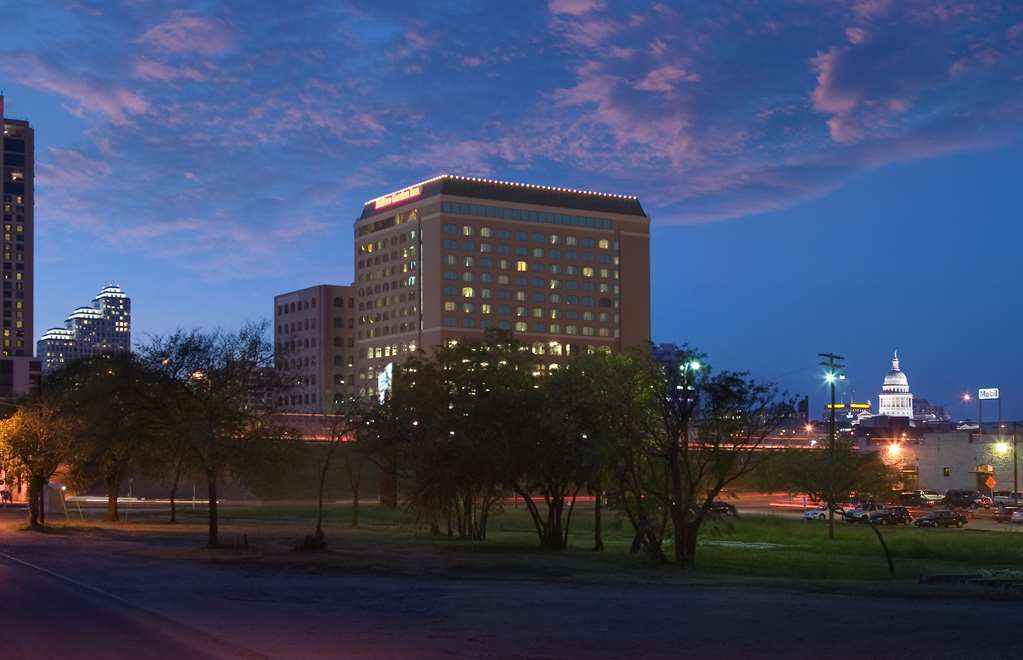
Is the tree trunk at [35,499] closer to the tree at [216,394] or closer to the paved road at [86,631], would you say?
the tree at [216,394]

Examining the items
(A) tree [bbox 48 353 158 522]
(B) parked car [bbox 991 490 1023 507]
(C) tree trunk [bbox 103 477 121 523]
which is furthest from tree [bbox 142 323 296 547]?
(B) parked car [bbox 991 490 1023 507]

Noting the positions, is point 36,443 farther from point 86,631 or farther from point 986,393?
point 986,393

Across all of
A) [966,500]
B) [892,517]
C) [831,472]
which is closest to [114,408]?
[831,472]

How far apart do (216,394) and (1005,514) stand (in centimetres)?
5945

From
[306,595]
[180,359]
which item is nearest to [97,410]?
[180,359]

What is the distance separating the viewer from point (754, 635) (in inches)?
778

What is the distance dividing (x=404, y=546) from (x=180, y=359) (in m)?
12.8

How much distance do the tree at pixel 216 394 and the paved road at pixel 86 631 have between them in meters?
16.7

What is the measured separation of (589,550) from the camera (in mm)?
46656

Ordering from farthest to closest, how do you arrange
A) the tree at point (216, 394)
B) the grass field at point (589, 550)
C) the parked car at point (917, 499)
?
the parked car at point (917, 499) → the tree at point (216, 394) → the grass field at point (589, 550)

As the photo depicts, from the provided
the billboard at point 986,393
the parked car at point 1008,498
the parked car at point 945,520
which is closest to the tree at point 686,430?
the parked car at point 945,520

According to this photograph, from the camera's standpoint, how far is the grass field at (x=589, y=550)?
35.8 meters

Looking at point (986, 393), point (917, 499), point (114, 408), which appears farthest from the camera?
point (986, 393)

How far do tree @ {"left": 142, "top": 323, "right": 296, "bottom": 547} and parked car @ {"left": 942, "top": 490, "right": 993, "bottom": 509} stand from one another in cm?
6730
